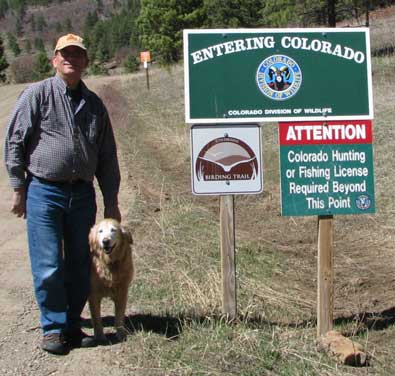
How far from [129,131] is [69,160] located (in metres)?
12.1

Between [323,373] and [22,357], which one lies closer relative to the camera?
[323,373]

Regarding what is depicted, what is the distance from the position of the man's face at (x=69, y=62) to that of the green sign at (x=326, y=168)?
1475 mm

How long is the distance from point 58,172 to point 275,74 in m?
1.66

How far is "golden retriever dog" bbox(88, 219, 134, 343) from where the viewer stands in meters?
4.35

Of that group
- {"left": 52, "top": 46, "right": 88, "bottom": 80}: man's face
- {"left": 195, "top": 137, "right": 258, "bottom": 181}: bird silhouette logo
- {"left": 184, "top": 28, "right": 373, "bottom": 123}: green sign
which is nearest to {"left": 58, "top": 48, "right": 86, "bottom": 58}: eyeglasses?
{"left": 52, "top": 46, "right": 88, "bottom": 80}: man's face

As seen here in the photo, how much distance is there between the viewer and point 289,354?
4293 mm

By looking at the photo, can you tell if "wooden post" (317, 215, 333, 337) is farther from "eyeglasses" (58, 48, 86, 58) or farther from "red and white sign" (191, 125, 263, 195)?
"eyeglasses" (58, 48, 86, 58)

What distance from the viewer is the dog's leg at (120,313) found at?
15.1ft

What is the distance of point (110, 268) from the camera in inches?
177

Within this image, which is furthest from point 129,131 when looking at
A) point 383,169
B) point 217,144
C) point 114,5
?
point 114,5

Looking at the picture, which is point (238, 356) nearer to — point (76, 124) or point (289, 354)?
point (289, 354)

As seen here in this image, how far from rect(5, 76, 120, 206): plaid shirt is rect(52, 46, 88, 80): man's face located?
6 cm

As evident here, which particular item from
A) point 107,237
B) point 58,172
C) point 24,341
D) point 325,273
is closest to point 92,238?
point 107,237

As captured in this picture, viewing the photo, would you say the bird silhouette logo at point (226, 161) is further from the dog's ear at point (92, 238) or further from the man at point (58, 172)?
the dog's ear at point (92, 238)
